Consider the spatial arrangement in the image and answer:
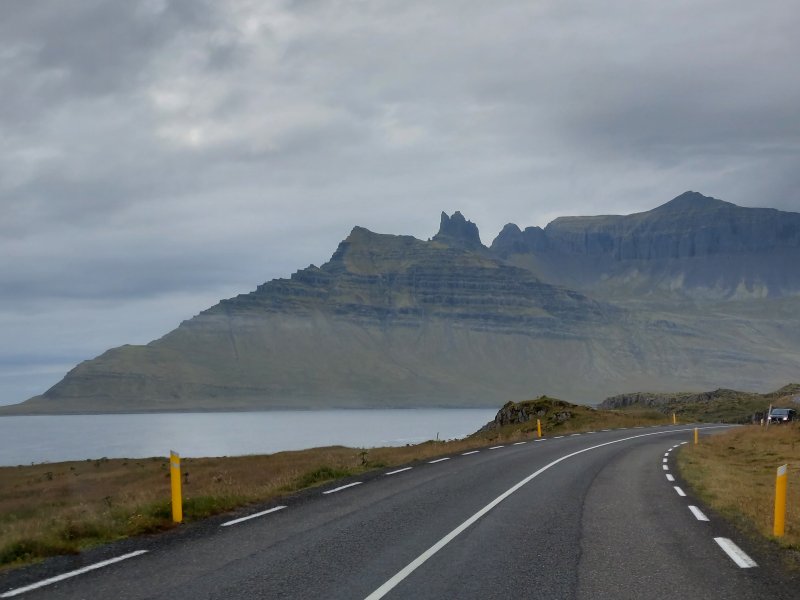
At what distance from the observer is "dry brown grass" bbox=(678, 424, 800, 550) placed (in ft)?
48.8

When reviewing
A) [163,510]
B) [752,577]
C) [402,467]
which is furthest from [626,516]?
[402,467]

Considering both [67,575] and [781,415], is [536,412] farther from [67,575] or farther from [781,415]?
[67,575]

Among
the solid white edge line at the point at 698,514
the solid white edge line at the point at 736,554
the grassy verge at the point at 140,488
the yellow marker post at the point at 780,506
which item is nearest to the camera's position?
the solid white edge line at the point at 736,554

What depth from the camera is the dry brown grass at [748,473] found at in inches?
585

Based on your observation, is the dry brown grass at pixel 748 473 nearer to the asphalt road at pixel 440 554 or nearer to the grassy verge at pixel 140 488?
the asphalt road at pixel 440 554

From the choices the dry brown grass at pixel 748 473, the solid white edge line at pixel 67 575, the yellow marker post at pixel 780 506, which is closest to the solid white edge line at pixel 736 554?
the dry brown grass at pixel 748 473

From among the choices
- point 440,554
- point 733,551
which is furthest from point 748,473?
point 440,554

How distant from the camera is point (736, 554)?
37.5ft

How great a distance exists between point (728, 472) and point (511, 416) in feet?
144

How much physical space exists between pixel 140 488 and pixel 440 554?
33484mm

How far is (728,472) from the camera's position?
25.6m

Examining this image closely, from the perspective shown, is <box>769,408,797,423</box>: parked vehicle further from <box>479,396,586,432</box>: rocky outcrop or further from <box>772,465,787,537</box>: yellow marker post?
<box>772,465,787,537</box>: yellow marker post

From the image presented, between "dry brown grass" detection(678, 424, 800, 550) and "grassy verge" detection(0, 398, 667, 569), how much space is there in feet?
31.4

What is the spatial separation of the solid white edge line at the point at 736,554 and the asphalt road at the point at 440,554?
4.3 inches
